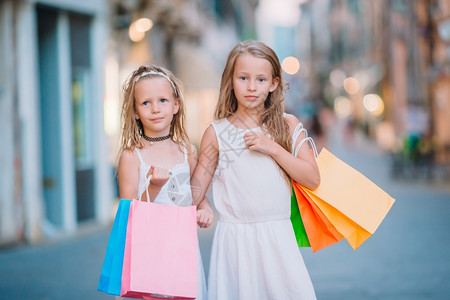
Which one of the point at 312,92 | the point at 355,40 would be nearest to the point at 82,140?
the point at 355,40

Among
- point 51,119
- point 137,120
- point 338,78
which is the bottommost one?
point 137,120

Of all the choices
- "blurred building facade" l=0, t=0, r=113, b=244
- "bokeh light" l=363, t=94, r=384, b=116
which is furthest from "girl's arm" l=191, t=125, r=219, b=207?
"bokeh light" l=363, t=94, r=384, b=116

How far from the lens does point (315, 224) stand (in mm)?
3230

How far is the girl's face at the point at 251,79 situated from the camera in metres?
3.05

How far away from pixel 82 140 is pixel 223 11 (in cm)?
1987

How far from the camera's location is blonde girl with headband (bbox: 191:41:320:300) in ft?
9.93

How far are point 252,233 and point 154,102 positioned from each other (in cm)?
82

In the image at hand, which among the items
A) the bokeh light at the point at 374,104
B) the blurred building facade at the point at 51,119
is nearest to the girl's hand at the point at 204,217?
the blurred building facade at the point at 51,119

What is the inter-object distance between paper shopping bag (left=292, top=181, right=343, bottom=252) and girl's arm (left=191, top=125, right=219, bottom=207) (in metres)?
0.43

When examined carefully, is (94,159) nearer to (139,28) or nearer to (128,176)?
(139,28)

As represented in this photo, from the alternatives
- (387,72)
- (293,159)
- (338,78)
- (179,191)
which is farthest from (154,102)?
(338,78)

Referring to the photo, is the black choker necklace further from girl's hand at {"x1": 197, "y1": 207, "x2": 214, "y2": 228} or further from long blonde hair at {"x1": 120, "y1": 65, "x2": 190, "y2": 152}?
girl's hand at {"x1": 197, "y1": 207, "x2": 214, "y2": 228}

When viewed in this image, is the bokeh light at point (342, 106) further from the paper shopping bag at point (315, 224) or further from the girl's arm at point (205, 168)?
the girl's arm at point (205, 168)

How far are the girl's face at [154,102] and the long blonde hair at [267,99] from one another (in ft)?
1.00
